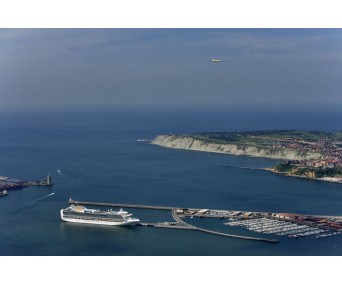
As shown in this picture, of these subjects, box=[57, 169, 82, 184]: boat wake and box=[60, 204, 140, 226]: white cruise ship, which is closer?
box=[60, 204, 140, 226]: white cruise ship

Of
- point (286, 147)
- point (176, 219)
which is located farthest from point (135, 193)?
point (286, 147)

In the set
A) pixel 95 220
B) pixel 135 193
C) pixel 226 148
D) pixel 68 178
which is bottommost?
pixel 95 220

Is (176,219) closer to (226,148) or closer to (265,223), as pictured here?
(265,223)

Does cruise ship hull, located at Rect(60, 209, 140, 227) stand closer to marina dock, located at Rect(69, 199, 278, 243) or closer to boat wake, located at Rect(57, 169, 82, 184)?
marina dock, located at Rect(69, 199, 278, 243)

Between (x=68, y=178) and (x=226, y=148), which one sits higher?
(x=226, y=148)

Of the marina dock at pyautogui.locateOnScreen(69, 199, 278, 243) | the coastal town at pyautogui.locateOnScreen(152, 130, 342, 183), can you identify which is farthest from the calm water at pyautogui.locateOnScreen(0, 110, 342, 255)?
the coastal town at pyautogui.locateOnScreen(152, 130, 342, 183)

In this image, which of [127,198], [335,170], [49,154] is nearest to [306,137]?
[335,170]
